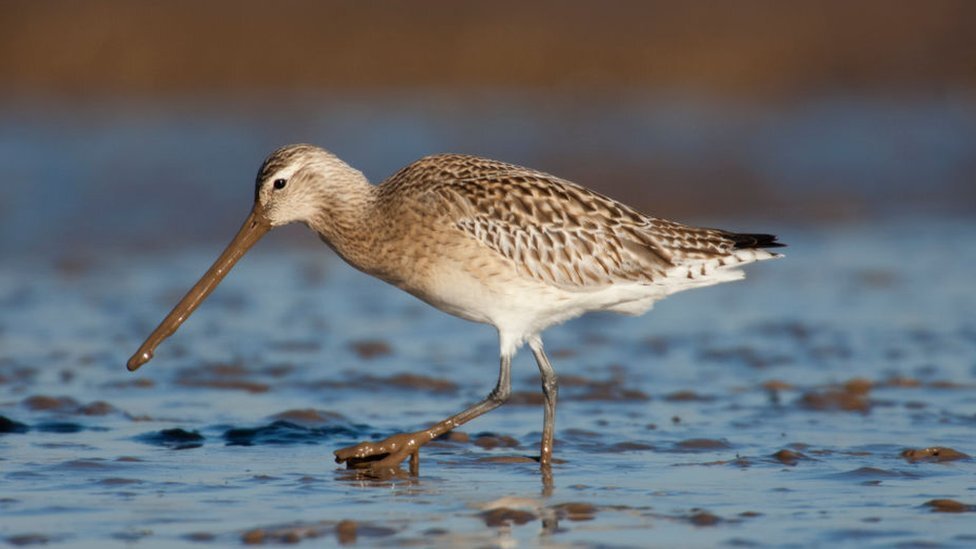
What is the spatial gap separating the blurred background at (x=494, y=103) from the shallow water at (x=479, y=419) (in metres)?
2.74

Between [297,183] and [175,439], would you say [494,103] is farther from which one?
[175,439]

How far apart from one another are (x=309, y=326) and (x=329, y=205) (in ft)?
13.2

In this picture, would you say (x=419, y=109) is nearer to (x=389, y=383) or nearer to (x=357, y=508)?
(x=389, y=383)

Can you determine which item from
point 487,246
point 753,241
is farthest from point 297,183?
point 753,241

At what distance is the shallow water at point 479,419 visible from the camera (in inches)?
310

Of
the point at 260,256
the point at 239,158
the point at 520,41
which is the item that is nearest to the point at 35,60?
the point at 239,158

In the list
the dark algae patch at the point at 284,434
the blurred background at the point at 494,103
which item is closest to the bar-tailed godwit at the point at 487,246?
the dark algae patch at the point at 284,434

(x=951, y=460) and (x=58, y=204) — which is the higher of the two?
(x=58, y=204)

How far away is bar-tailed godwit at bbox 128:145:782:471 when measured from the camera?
364 inches

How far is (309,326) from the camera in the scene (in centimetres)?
1352

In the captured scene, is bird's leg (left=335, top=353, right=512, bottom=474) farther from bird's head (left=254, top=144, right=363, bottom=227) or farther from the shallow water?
bird's head (left=254, top=144, right=363, bottom=227)

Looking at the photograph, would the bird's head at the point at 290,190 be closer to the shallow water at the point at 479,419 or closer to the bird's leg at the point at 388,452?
the shallow water at the point at 479,419

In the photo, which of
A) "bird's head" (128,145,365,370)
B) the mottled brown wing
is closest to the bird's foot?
the mottled brown wing

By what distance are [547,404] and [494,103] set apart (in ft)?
52.0
